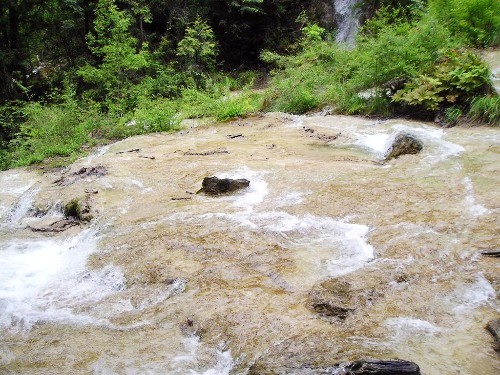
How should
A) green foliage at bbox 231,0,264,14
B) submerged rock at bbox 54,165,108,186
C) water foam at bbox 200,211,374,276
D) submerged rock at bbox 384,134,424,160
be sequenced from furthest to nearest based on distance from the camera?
green foliage at bbox 231,0,264,14, submerged rock at bbox 54,165,108,186, submerged rock at bbox 384,134,424,160, water foam at bbox 200,211,374,276

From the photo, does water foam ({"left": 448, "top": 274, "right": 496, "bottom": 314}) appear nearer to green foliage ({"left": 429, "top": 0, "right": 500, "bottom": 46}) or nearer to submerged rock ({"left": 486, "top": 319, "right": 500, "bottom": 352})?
submerged rock ({"left": 486, "top": 319, "right": 500, "bottom": 352})

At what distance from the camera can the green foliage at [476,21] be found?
40.3ft

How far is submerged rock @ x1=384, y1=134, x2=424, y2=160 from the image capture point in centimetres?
820

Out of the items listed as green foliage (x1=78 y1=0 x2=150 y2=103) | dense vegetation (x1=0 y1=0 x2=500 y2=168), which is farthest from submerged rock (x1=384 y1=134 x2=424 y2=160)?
green foliage (x1=78 y1=0 x2=150 y2=103)

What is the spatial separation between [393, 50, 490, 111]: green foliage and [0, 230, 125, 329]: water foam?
827cm

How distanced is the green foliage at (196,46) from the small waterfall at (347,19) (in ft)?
19.2

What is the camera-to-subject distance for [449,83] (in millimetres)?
10188

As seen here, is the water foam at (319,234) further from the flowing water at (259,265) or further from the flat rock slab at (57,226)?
the flat rock slab at (57,226)

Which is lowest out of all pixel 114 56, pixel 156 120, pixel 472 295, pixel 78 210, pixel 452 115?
pixel 78 210

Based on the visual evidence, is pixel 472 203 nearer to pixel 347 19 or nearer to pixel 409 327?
pixel 409 327

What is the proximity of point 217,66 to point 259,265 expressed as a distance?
1713 centimetres

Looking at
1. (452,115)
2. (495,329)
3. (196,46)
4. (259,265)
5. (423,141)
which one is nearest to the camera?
(495,329)

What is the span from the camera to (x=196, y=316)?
13.7 ft

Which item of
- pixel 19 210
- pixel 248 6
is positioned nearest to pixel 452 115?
pixel 19 210
